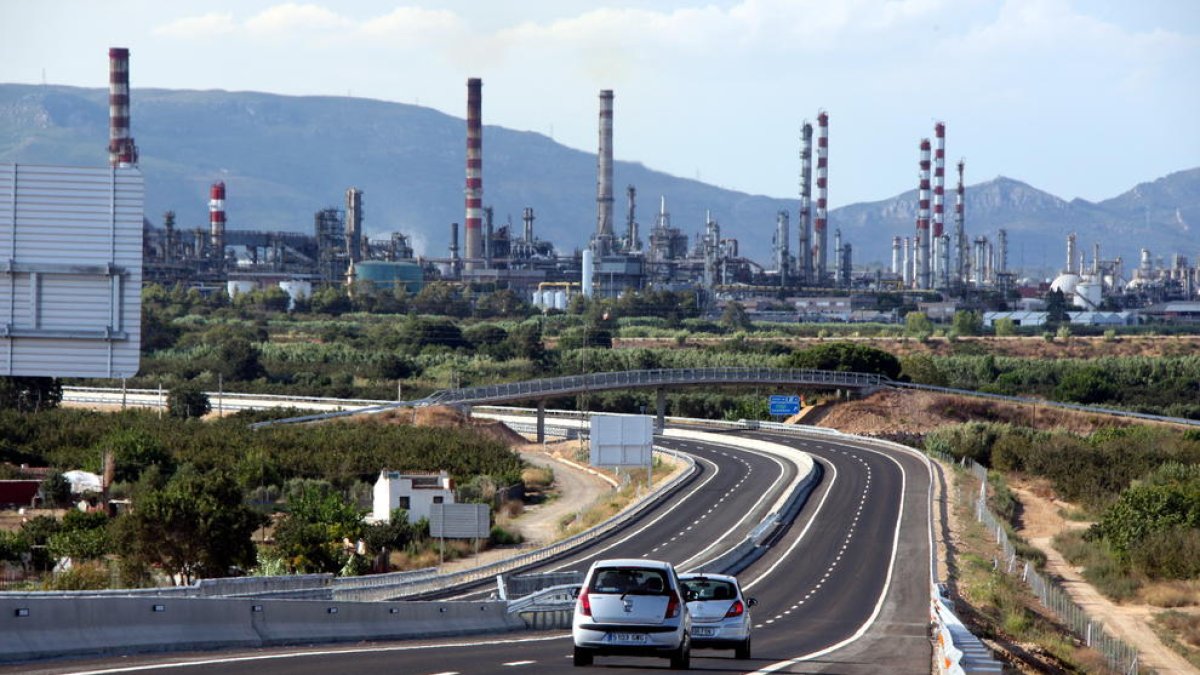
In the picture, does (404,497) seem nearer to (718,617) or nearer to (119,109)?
(718,617)

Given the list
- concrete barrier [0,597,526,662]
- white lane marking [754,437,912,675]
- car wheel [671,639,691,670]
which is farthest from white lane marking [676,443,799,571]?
car wheel [671,639,691,670]

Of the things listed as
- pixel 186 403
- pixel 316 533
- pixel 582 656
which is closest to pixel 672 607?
pixel 582 656

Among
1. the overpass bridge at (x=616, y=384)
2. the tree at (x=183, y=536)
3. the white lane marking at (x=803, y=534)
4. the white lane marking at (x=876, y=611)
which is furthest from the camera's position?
the overpass bridge at (x=616, y=384)

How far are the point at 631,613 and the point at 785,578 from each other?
3036 cm

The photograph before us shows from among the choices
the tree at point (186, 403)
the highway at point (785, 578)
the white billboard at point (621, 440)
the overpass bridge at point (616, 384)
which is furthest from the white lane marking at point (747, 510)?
the tree at point (186, 403)

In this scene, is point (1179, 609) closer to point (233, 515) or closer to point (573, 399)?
point (233, 515)

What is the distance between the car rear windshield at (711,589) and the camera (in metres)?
26.8

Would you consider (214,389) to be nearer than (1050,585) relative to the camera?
No

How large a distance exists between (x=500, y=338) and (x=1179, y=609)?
112598mm

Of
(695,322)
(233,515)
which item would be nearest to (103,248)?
(233,515)

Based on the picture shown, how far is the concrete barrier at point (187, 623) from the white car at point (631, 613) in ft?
16.8

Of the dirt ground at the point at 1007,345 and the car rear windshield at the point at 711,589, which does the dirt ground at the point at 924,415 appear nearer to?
the dirt ground at the point at 1007,345

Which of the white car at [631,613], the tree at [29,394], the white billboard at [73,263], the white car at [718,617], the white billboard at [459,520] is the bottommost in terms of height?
the white billboard at [459,520]

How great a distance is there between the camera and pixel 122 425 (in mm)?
95875
